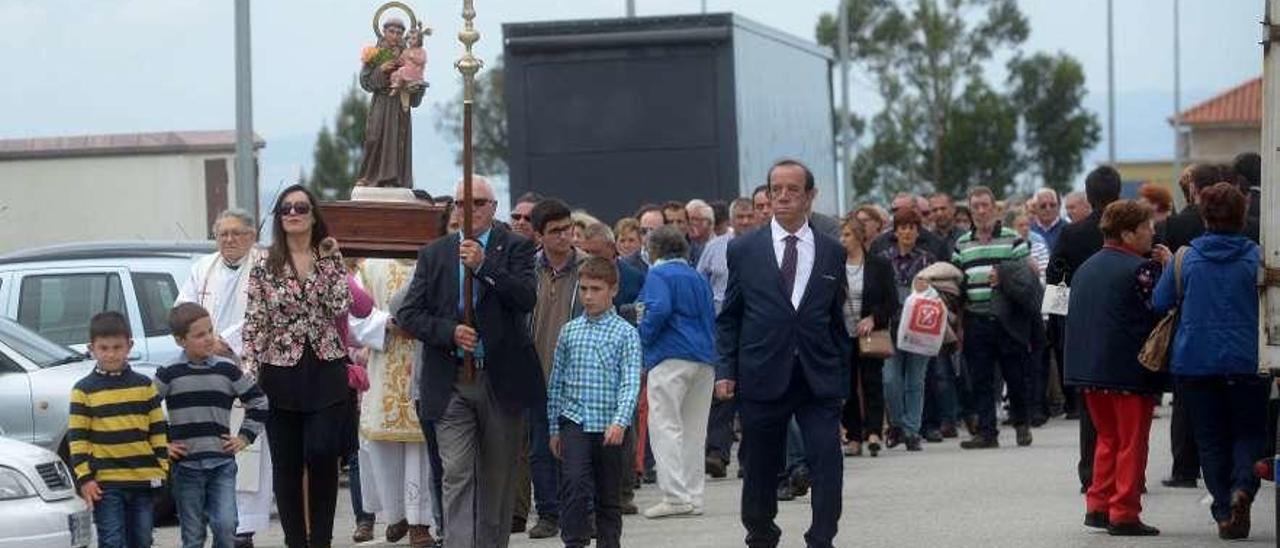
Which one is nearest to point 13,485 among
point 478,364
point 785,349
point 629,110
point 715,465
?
point 478,364

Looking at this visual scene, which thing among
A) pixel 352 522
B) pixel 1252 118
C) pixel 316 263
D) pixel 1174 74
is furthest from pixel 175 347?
pixel 1252 118

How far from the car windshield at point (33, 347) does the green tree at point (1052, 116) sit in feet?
279

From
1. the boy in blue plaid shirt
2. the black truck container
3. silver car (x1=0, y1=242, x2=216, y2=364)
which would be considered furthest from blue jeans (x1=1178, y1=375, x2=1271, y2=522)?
the black truck container

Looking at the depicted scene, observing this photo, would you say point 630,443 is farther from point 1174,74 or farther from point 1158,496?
point 1174,74

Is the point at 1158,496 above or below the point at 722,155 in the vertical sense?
below

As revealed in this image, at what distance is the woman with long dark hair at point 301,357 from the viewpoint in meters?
12.6

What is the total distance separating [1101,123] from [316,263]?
92045mm

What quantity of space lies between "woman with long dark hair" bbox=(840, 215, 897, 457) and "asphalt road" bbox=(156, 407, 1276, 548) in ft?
2.07

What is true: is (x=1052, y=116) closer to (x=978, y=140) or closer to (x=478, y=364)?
(x=978, y=140)

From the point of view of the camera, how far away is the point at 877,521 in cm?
1542

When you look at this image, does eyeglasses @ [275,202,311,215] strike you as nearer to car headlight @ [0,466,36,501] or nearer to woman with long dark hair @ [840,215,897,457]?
car headlight @ [0,466,36,501]

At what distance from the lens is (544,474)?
1528 centimetres

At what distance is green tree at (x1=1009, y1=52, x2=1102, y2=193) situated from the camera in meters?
100

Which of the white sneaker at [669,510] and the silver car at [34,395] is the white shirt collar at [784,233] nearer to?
the white sneaker at [669,510]
